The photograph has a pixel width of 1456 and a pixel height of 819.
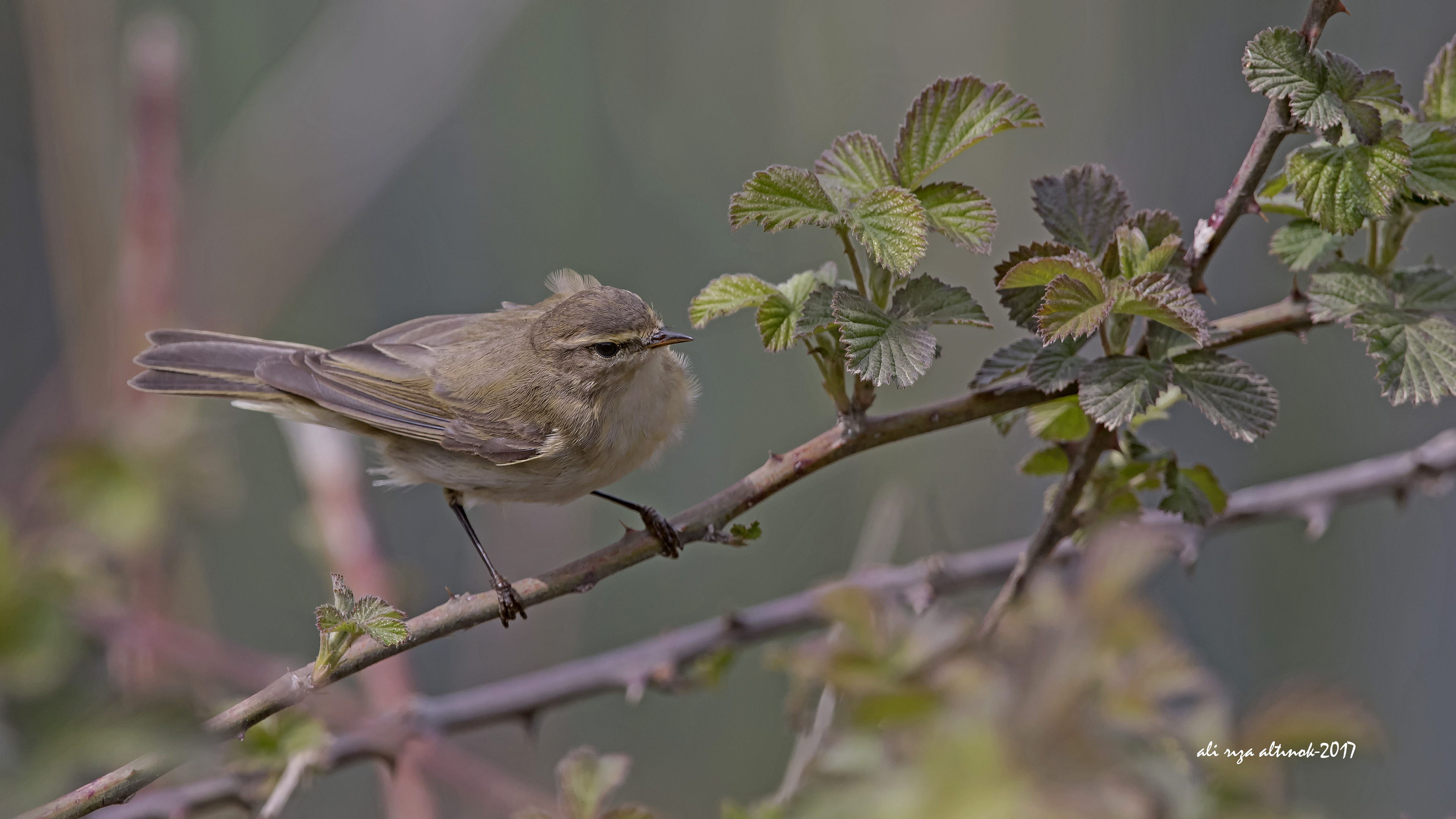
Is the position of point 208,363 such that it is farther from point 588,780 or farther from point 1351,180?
point 1351,180

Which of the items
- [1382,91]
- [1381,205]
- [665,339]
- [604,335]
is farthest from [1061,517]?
[604,335]

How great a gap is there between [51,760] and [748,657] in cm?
409

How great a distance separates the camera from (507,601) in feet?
6.55

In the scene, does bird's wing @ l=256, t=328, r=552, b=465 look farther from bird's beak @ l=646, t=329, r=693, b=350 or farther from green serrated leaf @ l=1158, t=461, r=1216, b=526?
green serrated leaf @ l=1158, t=461, r=1216, b=526

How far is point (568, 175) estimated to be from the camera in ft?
17.9

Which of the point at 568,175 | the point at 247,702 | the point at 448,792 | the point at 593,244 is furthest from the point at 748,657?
the point at 247,702

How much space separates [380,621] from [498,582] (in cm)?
115

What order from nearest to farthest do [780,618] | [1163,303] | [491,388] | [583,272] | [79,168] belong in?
[1163,303] < [780,618] < [491,388] < [79,168] < [583,272]

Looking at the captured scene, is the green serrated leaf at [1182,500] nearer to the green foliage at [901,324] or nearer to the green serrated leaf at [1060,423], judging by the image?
the green serrated leaf at [1060,423]

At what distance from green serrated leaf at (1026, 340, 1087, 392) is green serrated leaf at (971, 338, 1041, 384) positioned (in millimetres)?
21

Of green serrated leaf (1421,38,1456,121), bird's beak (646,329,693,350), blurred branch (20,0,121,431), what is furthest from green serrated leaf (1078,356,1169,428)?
blurred branch (20,0,121,431)

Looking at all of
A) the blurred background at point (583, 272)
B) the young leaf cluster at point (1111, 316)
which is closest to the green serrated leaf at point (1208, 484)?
the young leaf cluster at point (1111, 316)

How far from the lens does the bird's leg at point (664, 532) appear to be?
1707 millimetres

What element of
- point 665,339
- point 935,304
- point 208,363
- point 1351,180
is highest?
point 208,363
